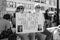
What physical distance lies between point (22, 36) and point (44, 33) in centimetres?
32

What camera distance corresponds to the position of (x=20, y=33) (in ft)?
3.28

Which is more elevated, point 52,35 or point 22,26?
point 22,26

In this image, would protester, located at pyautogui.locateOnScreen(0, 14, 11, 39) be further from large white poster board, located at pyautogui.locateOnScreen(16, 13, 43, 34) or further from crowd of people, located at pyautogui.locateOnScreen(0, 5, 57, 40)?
large white poster board, located at pyautogui.locateOnScreen(16, 13, 43, 34)

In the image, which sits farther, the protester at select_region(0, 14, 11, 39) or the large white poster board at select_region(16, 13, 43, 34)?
the large white poster board at select_region(16, 13, 43, 34)

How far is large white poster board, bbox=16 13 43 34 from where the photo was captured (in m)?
0.99

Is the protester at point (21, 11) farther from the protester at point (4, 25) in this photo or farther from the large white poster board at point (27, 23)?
the protester at point (4, 25)

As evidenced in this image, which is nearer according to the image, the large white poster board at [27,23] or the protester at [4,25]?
the protester at [4,25]

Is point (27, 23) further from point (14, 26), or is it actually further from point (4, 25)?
point (4, 25)

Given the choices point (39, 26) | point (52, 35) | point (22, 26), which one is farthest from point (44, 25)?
point (22, 26)

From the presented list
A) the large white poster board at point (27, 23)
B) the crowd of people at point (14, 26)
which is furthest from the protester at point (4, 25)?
the large white poster board at point (27, 23)

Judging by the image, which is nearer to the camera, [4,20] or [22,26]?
[4,20]

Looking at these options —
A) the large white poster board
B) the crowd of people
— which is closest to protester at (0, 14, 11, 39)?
the crowd of people

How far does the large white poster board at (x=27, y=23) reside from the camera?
→ 0.99 metres

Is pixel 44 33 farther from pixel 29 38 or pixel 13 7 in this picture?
pixel 13 7
